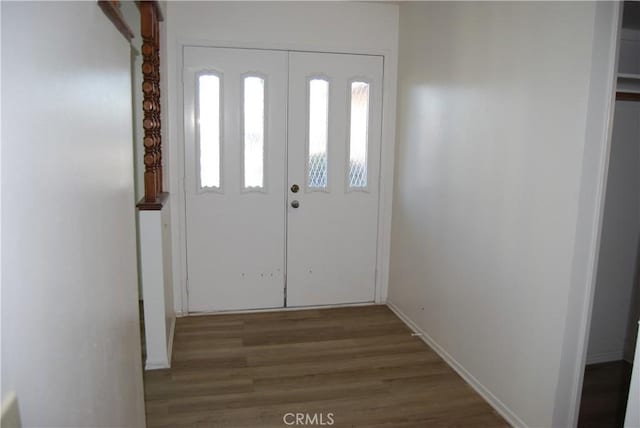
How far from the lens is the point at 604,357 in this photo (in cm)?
305

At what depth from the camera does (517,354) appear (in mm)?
2359

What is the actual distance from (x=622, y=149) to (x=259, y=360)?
107 inches

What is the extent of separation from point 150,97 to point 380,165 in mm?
2046

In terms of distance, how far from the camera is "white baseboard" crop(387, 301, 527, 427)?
2383 millimetres

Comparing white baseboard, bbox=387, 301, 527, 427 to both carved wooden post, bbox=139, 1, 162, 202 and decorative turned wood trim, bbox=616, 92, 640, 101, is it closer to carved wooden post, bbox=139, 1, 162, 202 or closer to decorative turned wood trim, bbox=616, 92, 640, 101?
decorative turned wood trim, bbox=616, 92, 640, 101

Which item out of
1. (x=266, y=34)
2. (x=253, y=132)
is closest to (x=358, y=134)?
(x=253, y=132)

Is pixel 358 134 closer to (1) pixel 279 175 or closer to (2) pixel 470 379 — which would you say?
(1) pixel 279 175

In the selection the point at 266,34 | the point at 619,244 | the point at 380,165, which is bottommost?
the point at 619,244

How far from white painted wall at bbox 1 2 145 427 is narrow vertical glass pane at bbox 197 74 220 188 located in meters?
2.28

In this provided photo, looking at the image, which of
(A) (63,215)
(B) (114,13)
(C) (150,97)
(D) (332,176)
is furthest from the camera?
(D) (332,176)

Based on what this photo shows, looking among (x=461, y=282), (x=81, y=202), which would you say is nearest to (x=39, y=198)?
(x=81, y=202)

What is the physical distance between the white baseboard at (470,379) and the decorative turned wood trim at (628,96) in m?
1.93

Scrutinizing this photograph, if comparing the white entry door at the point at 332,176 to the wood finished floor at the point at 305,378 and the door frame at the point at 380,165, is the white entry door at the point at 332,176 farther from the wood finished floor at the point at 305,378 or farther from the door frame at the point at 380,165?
the wood finished floor at the point at 305,378

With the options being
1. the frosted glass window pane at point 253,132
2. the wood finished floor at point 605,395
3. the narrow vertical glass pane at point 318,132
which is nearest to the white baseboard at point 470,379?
the wood finished floor at point 605,395
